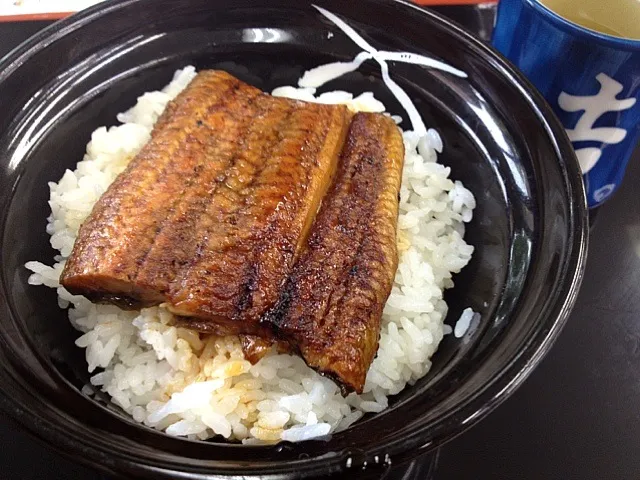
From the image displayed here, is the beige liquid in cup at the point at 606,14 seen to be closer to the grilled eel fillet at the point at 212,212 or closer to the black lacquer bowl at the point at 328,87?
the black lacquer bowl at the point at 328,87

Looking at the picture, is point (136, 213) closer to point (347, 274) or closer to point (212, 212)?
point (212, 212)

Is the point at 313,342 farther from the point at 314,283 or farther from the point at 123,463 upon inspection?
the point at 123,463

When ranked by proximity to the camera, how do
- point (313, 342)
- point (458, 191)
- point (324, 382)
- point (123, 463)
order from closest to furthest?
point (123, 463), point (313, 342), point (324, 382), point (458, 191)

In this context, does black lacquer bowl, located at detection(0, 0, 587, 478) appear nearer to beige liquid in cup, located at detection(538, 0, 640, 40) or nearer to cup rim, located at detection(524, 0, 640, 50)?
cup rim, located at detection(524, 0, 640, 50)

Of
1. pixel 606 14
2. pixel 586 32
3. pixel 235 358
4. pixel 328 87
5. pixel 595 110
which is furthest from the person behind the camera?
pixel 328 87

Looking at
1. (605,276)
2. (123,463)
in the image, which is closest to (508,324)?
(605,276)

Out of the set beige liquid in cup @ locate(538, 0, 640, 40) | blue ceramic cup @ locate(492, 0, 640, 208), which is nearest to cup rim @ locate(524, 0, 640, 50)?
blue ceramic cup @ locate(492, 0, 640, 208)

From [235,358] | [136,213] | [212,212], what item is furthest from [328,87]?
[235,358]

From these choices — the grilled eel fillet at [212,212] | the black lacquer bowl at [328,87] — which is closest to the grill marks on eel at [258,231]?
the grilled eel fillet at [212,212]
